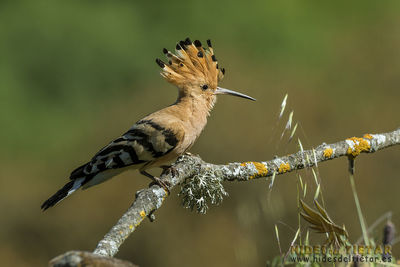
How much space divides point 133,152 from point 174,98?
2028mm

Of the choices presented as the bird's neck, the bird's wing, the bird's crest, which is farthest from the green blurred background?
the bird's wing

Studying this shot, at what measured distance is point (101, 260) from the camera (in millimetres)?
1245

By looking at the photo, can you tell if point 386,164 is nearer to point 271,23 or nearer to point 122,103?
point 271,23

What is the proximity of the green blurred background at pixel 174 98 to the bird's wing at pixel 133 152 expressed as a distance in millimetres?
1325

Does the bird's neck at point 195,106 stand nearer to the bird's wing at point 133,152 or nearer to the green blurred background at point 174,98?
the bird's wing at point 133,152

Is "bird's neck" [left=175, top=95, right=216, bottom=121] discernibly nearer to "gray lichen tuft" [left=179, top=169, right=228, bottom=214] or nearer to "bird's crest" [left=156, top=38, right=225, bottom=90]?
"bird's crest" [left=156, top=38, right=225, bottom=90]

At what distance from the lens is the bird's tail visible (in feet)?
9.05

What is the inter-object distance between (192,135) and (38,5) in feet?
12.3

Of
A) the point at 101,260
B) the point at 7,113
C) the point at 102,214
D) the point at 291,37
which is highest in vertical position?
the point at 291,37

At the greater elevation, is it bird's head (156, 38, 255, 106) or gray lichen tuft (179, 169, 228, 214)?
bird's head (156, 38, 255, 106)

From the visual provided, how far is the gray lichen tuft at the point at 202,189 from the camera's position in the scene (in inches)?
98.0

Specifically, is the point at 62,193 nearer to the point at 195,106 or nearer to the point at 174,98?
the point at 195,106

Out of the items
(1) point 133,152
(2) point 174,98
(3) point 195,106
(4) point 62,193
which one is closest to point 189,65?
(3) point 195,106

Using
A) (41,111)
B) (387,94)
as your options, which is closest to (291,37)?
(387,94)
